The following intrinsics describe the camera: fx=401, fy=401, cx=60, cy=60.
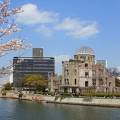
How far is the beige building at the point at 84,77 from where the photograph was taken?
130m

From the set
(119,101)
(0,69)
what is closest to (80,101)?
(119,101)

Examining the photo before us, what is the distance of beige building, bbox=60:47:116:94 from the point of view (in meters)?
130

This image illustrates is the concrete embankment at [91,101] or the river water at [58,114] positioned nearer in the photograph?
the river water at [58,114]

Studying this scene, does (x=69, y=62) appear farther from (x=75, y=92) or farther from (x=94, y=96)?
(x=94, y=96)

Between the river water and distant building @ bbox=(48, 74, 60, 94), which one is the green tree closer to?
distant building @ bbox=(48, 74, 60, 94)

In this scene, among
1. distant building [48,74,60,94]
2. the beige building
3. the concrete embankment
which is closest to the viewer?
the concrete embankment

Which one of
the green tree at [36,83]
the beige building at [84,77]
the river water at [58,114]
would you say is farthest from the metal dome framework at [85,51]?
the river water at [58,114]

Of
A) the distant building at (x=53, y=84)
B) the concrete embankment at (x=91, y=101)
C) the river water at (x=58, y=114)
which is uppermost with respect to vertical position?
the distant building at (x=53, y=84)

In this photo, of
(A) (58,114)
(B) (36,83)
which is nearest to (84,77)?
(B) (36,83)

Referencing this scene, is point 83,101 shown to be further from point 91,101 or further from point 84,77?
point 84,77

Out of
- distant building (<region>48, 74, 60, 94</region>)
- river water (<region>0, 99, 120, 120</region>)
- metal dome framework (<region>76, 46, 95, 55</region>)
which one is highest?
metal dome framework (<region>76, 46, 95, 55</region>)

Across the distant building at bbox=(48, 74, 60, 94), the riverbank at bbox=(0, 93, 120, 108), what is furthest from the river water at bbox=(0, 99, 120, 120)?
the distant building at bbox=(48, 74, 60, 94)

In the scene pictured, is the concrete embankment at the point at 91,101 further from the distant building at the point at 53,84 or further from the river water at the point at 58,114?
the distant building at the point at 53,84

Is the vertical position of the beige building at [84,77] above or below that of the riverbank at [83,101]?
above
